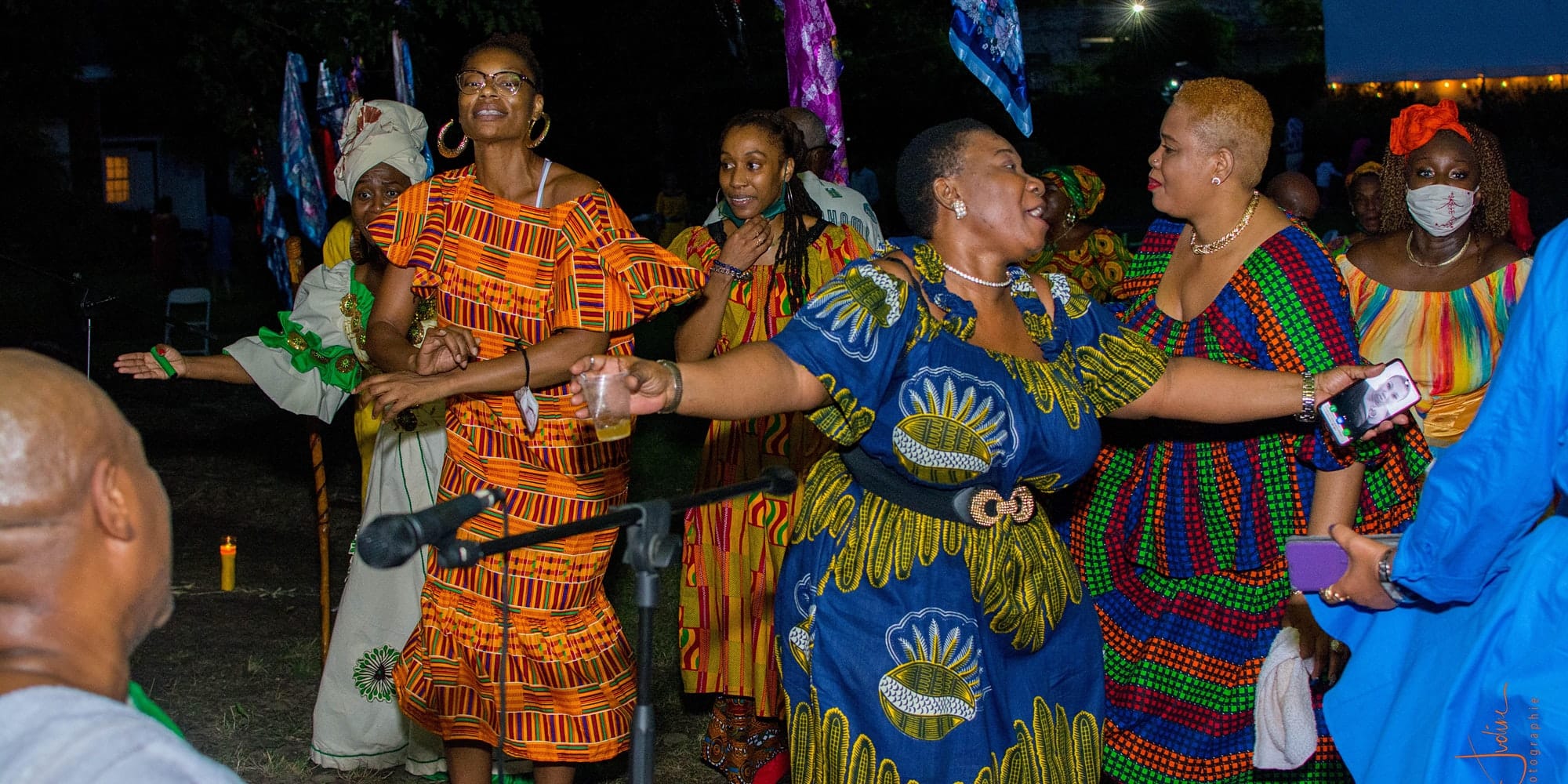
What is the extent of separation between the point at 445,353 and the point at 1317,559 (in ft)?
7.03

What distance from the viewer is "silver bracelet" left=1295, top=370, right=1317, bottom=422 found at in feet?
12.2

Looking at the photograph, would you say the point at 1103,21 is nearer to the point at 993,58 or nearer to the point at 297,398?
the point at 993,58

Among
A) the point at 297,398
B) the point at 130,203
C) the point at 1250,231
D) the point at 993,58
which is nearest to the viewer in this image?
the point at 1250,231

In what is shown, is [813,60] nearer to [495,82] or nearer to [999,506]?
[495,82]

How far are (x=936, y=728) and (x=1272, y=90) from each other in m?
37.5

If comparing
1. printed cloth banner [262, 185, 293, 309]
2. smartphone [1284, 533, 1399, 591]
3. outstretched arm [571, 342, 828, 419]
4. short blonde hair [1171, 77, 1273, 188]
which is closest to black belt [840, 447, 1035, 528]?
outstretched arm [571, 342, 828, 419]

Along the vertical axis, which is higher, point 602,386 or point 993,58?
point 993,58

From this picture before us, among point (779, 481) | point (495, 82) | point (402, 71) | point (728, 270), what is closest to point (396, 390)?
point (495, 82)

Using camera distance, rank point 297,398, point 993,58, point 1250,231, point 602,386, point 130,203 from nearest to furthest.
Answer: point 602,386 → point 1250,231 → point 297,398 → point 993,58 → point 130,203

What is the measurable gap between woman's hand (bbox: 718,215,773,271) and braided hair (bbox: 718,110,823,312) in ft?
0.49

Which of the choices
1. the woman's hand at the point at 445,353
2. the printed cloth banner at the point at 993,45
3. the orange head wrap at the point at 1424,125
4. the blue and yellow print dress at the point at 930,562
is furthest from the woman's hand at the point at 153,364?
the printed cloth banner at the point at 993,45

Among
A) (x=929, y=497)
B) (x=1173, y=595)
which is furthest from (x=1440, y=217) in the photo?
(x=929, y=497)

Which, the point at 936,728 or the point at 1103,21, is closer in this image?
the point at 936,728

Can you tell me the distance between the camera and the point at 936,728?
341 cm
